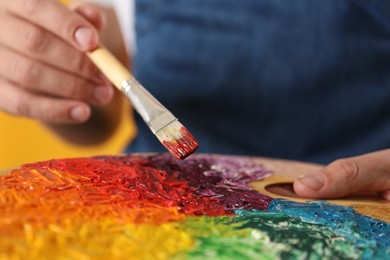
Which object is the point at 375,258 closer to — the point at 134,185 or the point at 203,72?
the point at 134,185

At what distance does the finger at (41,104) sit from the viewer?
2.36 ft

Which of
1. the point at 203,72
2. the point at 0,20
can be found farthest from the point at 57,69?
the point at 203,72

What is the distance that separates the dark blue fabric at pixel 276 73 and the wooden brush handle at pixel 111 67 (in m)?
0.26

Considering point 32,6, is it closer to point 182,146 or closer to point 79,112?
point 79,112

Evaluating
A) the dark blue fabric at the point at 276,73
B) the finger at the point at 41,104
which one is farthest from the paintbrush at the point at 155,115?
the dark blue fabric at the point at 276,73

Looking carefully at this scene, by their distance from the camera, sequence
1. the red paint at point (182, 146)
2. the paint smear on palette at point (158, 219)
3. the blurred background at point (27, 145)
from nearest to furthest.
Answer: the paint smear on palette at point (158, 219) → the red paint at point (182, 146) → the blurred background at point (27, 145)

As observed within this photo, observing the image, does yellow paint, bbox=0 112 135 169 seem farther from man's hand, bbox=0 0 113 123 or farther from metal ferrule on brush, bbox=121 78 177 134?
metal ferrule on brush, bbox=121 78 177 134

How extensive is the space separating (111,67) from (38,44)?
0.11 metres

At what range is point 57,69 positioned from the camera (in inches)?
28.2

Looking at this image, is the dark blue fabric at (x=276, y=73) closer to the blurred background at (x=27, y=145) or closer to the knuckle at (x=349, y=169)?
the knuckle at (x=349, y=169)

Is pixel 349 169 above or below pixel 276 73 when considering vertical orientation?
below

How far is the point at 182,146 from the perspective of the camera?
0.54m

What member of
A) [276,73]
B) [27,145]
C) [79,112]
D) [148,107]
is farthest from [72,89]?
[27,145]

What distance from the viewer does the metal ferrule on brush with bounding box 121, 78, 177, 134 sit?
0.57 metres
